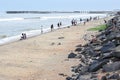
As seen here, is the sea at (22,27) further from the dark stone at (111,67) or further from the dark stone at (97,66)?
the dark stone at (111,67)

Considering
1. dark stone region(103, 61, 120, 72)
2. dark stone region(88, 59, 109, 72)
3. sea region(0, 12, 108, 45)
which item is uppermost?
dark stone region(103, 61, 120, 72)

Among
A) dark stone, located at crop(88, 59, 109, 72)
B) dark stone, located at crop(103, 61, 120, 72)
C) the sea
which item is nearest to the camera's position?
dark stone, located at crop(103, 61, 120, 72)

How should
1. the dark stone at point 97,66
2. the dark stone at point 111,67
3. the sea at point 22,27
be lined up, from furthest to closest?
the sea at point 22,27 → the dark stone at point 97,66 → the dark stone at point 111,67

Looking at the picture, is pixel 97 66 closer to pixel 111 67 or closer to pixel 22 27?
pixel 111 67

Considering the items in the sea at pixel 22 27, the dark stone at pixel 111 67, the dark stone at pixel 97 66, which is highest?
the dark stone at pixel 111 67

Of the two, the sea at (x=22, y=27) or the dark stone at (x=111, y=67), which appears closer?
the dark stone at (x=111, y=67)

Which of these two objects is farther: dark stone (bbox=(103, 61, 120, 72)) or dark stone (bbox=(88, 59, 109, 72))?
dark stone (bbox=(88, 59, 109, 72))

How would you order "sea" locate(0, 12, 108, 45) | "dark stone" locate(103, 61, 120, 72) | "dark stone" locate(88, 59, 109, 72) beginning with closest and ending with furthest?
"dark stone" locate(103, 61, 120, 72) < "dark stone" locate(88, 59, 109, 72) < "sea" locate(0, 12, 108, 45)

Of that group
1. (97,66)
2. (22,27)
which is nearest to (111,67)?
(97,66)

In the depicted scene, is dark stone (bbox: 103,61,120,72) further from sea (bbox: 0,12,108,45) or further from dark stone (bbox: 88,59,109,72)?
sea (bbox: 0,12,108,45)

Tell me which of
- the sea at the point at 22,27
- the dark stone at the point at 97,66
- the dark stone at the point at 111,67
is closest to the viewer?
the dark stone at the point at 111,67

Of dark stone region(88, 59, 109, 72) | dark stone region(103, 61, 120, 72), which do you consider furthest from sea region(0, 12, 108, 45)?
dark stone region(103, 61, 120, 72)

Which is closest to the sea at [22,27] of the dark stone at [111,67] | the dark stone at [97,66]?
the dark stone at [97,66]

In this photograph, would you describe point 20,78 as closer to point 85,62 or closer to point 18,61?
point 85,62
